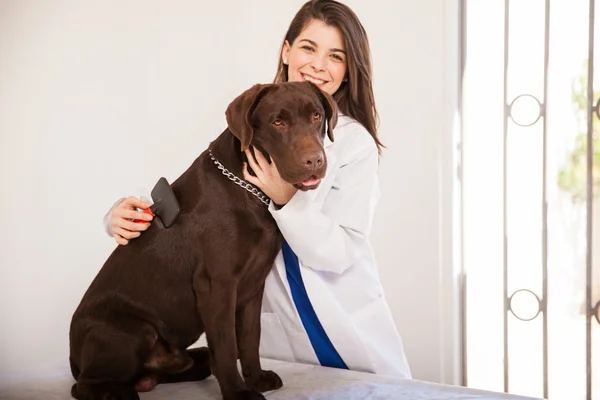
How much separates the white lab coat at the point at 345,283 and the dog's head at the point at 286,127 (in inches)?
10.0

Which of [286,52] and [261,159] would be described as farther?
[286,52]

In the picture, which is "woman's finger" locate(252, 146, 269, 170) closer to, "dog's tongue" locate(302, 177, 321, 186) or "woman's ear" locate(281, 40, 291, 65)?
"dog's tongue" locate(302, 177, 321, 186)

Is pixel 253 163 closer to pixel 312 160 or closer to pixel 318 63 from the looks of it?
pixel 312 160

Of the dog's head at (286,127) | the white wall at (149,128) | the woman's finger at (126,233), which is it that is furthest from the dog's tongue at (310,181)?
the white wall at (149,128)

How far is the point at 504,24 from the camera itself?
298cm

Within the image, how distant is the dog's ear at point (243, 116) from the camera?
4.60 feet

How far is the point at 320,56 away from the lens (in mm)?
1915

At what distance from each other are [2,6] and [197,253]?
1.43m

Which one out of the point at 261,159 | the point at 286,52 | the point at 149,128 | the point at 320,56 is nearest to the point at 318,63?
the point at 320,56

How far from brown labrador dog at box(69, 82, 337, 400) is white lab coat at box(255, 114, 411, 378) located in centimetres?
22

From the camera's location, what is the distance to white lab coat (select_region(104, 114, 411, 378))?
1742 millimetres

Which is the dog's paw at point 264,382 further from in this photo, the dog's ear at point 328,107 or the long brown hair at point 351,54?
the long brown hair at point 351,54

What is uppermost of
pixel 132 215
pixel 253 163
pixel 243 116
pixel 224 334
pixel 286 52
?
pixel 286 52

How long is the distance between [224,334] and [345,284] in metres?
0.51
